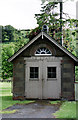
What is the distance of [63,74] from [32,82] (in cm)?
203

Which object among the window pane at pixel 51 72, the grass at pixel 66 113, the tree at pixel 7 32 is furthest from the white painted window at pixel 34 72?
the tree at pixel 7 32

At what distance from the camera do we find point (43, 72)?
14.0 metres

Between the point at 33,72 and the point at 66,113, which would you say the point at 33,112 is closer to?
the point at 66,113

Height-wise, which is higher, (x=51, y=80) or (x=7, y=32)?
(x=7, y=32)

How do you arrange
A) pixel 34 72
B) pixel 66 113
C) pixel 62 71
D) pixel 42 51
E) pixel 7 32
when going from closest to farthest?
1. pixel 66 113
2. pixel 62 71
3. pixel 34 72
4. pixel 42 51
5. pixel 7 32

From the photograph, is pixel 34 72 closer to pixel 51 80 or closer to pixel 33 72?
pixel 33 72

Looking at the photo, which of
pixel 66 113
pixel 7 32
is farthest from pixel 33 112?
pixel 7 32

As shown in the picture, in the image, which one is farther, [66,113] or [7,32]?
[7,32]

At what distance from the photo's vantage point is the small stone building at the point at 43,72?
1391cm

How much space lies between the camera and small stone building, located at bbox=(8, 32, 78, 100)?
1391 centimetres

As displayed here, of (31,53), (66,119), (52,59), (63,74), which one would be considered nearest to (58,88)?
(63,74)

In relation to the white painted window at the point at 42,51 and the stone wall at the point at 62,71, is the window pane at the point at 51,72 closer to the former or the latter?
the stone wall at the point at 62,71

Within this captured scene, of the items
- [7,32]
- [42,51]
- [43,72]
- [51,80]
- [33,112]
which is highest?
[7,32]

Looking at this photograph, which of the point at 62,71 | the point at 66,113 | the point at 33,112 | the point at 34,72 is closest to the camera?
the point at 66,113
